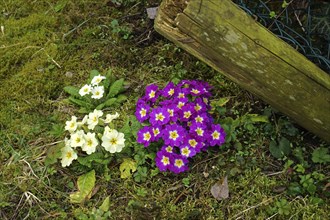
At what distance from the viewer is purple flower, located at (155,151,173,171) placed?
2938 mm

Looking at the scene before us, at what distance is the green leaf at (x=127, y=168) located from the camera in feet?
9.94

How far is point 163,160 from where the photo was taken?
9.69ft

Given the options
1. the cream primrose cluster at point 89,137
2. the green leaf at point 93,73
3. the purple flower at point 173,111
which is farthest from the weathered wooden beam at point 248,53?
the green leaf at point 93,73

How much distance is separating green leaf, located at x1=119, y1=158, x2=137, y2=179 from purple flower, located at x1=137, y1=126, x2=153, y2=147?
17 cm

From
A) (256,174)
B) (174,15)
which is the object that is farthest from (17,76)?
(256,174)

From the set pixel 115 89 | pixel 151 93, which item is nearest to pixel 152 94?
pixel 151 93

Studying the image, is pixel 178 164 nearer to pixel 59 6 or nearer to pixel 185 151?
pixel 185 151

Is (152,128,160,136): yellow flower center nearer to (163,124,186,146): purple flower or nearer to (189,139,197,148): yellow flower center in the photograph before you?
(163,124,186,146): purple flower

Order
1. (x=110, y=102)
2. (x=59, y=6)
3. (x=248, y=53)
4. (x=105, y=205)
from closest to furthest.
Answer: (x=248, y=53) < (x=105, y=205) < (x=110, y=102) < (x=59, y=6)

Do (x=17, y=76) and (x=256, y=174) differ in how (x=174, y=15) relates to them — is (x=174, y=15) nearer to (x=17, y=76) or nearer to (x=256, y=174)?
(x=256, y=174)

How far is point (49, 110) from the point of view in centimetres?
351

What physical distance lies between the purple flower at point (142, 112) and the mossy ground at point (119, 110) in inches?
8.2

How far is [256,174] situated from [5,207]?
165 cm

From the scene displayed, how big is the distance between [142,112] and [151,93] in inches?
7.5
